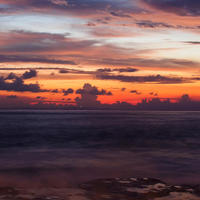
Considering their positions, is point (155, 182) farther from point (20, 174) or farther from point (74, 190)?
point (20, 174)

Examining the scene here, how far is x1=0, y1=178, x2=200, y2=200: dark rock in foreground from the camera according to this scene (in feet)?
37.8

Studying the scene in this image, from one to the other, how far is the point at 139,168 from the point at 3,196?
1033 centimetres

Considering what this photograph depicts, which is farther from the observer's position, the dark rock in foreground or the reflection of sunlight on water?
the reflection of sunlight on water

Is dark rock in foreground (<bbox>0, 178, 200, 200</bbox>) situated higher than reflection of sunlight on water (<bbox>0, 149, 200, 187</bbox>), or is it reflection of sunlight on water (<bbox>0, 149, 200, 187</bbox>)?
dark rock in foreground (<bbox>0, 178, 200, 200</bbox>)

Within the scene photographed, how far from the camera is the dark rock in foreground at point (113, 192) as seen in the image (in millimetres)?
11531

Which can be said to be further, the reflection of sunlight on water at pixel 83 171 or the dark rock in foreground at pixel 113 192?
the reflection of sunlight on water at pixel 83 171

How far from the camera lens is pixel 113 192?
12195mm

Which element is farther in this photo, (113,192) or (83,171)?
(83,171)

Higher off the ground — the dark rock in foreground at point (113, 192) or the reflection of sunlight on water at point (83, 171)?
the dark rock in foreground at point (113, 192)

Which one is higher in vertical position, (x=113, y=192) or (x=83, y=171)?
(x=113, y=192)

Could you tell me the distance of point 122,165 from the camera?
813 inches

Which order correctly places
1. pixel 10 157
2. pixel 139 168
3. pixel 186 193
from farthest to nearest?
1. pixel 10 157
2. pixel 139 168
3. pixel 186 193

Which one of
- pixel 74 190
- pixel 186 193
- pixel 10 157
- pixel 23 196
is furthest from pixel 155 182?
pixel 10 157

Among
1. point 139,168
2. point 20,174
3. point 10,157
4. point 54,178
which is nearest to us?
point 54,178
